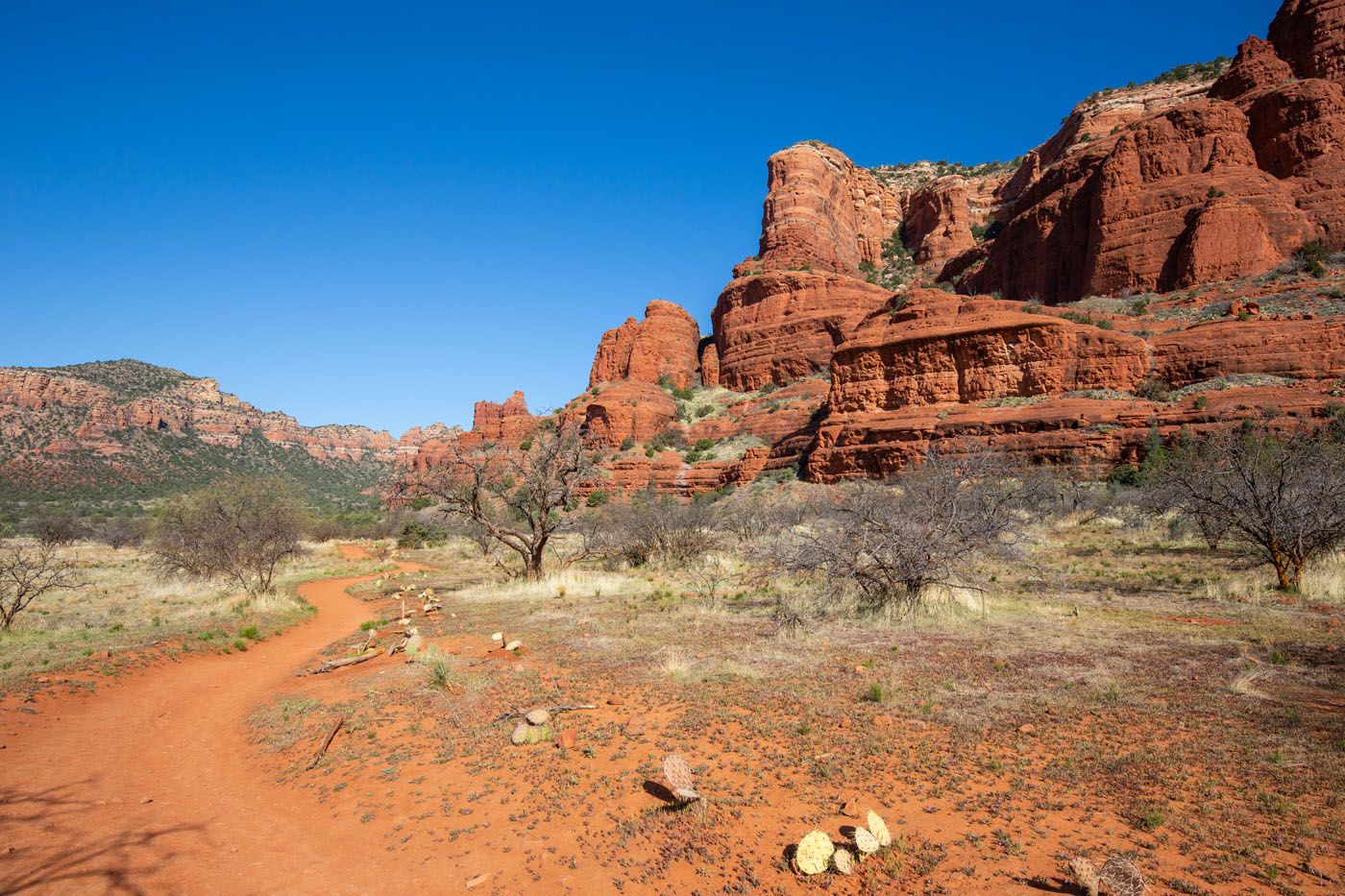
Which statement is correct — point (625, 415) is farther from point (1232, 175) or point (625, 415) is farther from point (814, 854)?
point (814, 854)

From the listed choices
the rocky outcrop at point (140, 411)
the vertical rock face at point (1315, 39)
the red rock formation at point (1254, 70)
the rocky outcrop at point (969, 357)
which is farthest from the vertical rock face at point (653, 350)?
the rocky outcrop at point (140, 411)

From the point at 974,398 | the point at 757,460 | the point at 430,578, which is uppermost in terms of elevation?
the point at 974,398

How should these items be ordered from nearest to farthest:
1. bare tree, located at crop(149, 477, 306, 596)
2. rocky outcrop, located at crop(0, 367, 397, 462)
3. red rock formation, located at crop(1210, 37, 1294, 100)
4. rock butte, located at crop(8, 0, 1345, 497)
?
bare tree, located at crop(149, 477, 306, 596)
rock butte, located at crop(8, 0, 1345, 497)
red rock formation, located at crop(1210, 37, 1294, 100)
rocky outcrop, located at crop(0, 367, 397, 462)

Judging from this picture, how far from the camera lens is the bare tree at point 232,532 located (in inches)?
739

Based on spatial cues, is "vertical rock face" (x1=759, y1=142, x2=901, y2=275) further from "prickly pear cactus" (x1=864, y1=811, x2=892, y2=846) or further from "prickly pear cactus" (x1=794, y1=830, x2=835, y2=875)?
"prickly pear cactus" (x1=794, y1=830, x2=835, y2=875)

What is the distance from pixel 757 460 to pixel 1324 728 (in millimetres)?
40934

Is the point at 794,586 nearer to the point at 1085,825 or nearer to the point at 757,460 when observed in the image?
the point at 1085,825

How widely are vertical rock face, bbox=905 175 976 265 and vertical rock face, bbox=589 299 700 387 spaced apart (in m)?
32.4

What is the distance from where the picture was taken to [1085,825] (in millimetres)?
3939

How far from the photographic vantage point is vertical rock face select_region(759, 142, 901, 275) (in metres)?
68.6

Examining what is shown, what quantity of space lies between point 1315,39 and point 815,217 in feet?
134

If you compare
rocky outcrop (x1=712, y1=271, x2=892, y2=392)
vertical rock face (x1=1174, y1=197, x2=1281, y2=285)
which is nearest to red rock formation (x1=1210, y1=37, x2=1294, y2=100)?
vertical rock face (x1=1174, y1=197, x2=1281, y2=285)

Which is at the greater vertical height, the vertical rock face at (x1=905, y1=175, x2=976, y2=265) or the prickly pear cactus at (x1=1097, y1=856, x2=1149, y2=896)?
the vertical rock face at (x1=905, y1=175, x2=976, y2=265)

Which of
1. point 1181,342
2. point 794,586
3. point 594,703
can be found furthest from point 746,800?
point 1181,342
